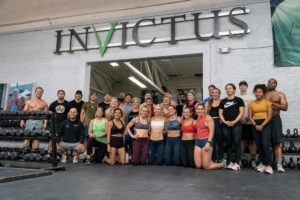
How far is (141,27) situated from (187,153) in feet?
10.3

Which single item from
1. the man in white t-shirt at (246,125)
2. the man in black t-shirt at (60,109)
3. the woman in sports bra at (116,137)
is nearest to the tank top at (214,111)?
the man in white t-shirt at (246,125)

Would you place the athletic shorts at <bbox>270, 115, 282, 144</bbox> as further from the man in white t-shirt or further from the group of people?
the man in white t-shirt

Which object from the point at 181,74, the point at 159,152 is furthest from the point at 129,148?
the point at 181,74

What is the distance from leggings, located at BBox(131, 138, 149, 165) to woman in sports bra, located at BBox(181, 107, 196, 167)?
650 millimetres

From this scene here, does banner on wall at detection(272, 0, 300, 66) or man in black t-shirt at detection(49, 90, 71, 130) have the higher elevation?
banner on wall at detection(272, 0, 300, 66)

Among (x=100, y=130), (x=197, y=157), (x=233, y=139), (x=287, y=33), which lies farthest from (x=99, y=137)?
(x=287, y=33)

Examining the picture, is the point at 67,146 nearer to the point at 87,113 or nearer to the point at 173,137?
the point at 87,113

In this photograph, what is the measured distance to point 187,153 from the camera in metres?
3.81

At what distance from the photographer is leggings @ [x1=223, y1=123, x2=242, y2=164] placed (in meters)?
3.60

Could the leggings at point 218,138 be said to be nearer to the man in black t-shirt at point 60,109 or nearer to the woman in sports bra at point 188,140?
the woman in sports bra at point 188,140

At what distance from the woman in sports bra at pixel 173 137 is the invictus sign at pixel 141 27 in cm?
191

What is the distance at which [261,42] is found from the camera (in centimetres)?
463

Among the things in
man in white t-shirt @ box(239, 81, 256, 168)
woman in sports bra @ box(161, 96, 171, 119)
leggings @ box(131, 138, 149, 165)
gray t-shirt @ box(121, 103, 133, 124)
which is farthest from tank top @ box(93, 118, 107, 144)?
man in white t-shirt @ box(239, 81, 256, 168)

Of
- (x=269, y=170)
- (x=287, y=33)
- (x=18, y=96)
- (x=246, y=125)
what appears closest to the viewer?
(x=269, y=170)
